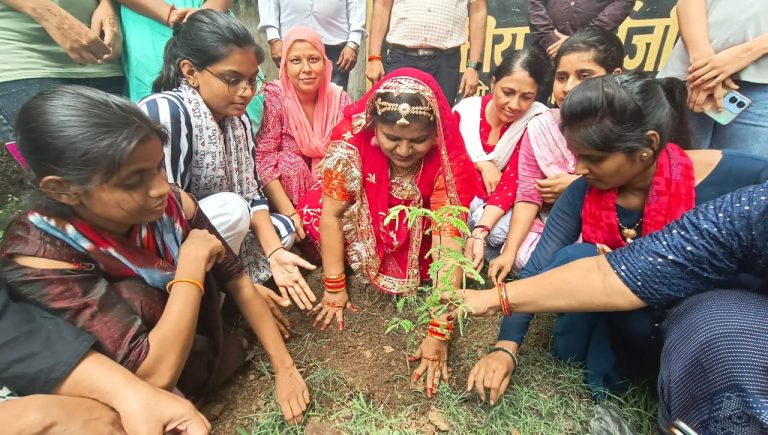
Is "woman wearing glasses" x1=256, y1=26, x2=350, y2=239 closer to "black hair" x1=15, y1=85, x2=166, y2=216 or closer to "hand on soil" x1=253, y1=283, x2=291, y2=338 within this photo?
"hand on soil" x1=253, y1=283, x2=291, y2=338

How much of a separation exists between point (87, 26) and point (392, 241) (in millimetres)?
1896

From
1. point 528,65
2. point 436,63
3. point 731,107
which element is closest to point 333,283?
point 528,65

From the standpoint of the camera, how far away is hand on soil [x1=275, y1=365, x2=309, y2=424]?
1.57 meters

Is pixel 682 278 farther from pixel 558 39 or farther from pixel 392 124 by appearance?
pixel 558 39

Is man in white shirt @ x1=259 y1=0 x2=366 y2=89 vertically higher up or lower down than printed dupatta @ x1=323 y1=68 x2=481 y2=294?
higher up

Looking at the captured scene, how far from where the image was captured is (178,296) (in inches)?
50.3

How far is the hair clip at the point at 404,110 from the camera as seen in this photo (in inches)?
71.1

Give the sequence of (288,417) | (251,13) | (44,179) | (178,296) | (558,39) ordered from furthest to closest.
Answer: (251,13)
(558,39)
(288,417)
(178,296)
(44,179)

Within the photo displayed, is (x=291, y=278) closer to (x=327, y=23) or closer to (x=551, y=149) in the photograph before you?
(x=551, y=149)

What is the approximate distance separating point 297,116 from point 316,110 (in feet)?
0.52

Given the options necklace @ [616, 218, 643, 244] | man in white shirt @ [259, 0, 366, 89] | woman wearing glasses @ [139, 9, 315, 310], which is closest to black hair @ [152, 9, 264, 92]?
woman wearing glasses @ [139, 9, 315, 310]

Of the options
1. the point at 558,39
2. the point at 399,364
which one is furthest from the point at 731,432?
the point at 558,39

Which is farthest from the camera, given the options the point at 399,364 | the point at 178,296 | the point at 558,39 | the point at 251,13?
the point at 251,13

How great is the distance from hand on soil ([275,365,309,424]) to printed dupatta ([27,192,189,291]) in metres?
0.55
